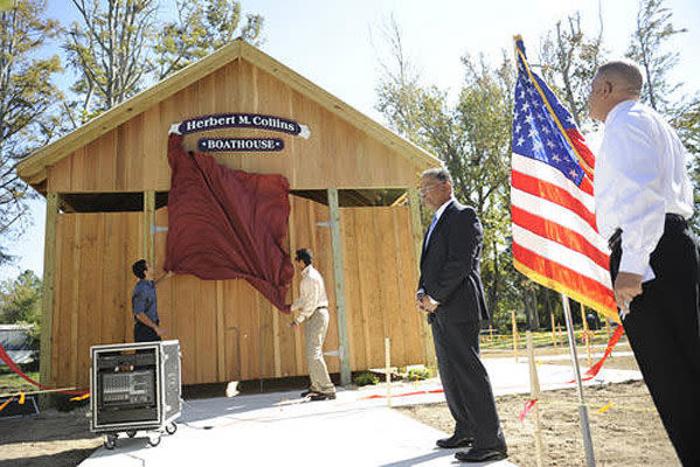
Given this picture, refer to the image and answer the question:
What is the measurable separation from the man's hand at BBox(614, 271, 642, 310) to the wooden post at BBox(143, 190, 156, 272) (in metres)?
6.81

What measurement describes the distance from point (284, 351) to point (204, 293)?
1.47m

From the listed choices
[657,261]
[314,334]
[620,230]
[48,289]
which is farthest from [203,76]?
[657,261]

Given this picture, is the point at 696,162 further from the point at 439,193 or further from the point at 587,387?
the point at 439,193

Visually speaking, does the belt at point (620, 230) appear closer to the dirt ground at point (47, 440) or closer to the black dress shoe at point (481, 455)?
the black dress shoe at point (481, 455)

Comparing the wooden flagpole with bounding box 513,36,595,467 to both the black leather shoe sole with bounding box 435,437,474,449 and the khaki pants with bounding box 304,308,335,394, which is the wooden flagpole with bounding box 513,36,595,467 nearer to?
the black leather shoe sole with bounding box 435,437,474,449

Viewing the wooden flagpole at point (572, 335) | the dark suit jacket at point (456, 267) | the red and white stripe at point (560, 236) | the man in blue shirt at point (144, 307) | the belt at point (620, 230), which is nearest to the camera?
the belt at point (620, 230)

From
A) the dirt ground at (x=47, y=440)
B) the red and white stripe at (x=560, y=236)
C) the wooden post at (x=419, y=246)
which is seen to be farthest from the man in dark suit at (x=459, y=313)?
the wooden post at (x=419, y=246)

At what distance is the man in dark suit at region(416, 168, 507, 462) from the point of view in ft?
10.8

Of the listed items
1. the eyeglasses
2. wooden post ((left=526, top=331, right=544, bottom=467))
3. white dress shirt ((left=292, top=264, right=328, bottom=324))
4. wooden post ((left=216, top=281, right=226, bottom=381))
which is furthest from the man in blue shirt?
wooden post ((left=526, top=331, right=544, bottom=467))

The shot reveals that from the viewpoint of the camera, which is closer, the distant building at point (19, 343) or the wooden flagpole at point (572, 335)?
the wooden flagpole at point (572, 335)

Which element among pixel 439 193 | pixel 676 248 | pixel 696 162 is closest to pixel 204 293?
pixel 439 193

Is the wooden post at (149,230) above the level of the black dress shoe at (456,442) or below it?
above

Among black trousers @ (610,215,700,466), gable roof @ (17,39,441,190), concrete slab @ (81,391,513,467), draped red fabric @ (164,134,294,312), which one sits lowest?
concrete slab @ (81,391,513,467)

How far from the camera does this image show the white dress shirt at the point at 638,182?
1.91m
